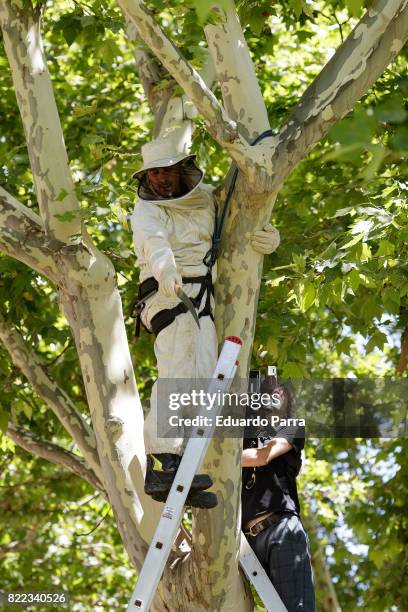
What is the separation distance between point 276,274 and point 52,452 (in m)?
1.89

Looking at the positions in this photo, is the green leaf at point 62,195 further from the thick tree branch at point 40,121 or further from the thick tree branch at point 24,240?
the thick tree branch at point 24,240

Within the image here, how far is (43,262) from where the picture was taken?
5.50 meters

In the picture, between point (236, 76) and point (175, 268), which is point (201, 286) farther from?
point (236, 76)

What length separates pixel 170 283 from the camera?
4711 mm

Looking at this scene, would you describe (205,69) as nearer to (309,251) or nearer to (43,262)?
(309,251)

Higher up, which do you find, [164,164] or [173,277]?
[164,164]

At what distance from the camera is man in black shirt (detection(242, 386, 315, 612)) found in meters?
5.22

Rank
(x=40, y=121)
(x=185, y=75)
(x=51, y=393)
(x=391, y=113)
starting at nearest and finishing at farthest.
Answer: (x=391, y=113), (x=185, y=75), (x=40, y=121), (x=51, y=393)

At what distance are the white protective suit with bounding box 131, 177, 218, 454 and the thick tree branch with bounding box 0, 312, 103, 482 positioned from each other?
120cm

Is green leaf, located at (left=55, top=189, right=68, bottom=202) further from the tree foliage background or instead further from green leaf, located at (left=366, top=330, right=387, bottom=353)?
green leaf, located at (left=366, top=330, right=387, bottom=353)

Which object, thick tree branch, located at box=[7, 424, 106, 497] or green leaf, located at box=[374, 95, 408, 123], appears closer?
green leaf, located at box=[374, 95, 408, 123]

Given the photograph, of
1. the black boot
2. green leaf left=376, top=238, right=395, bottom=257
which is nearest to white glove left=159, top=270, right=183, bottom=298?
the black boot

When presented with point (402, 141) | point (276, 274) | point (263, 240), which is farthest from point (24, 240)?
point (402, 141)

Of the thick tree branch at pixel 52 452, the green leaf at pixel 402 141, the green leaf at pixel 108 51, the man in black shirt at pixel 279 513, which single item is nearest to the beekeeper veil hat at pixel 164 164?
the man in black shirt at pixel 279 513
